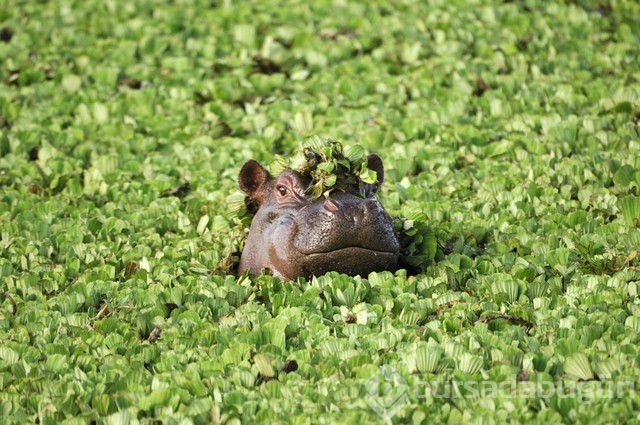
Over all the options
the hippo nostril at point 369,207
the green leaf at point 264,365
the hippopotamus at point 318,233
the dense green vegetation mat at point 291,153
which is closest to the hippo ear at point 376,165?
the hippopotamus at point 318,233

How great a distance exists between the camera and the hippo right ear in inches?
297

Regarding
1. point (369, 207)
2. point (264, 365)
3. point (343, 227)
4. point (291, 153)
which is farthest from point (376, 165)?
point (291, 153)

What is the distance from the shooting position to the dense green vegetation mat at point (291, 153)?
5.59m

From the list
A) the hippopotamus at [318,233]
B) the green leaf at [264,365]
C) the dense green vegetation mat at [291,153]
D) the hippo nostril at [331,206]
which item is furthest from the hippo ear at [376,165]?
the green leaf at [264,365]

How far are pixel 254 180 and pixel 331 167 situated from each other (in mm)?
841

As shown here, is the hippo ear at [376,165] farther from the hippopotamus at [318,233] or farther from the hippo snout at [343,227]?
the hippo snout at [343,227]

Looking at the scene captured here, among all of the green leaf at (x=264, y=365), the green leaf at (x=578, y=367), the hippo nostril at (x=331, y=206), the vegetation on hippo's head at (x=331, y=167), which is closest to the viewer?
the green leaf at (x=578, y=367)

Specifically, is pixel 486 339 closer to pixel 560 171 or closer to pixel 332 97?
pixel 560 171

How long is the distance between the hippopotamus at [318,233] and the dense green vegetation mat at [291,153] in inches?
5.1

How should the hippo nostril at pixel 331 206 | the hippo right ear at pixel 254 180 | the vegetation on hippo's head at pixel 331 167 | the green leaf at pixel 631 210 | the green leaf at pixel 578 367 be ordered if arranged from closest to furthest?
the green leaf at pixel 578 367
the hippo nostril at pixel 331 206
the vegetation on hippo's head at pixel 331 167
the hippo right ear at pixel 254 180
the green leaf at pixel 631 210

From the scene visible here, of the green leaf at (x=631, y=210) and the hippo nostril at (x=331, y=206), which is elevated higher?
the hippo nostril at (x=331, y=206)

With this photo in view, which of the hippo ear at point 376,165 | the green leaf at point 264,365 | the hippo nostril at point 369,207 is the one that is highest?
the hippo nostril at point 369,207

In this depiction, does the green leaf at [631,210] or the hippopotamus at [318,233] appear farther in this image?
the green leaf at [631,210]

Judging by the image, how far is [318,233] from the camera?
22.0 feet
